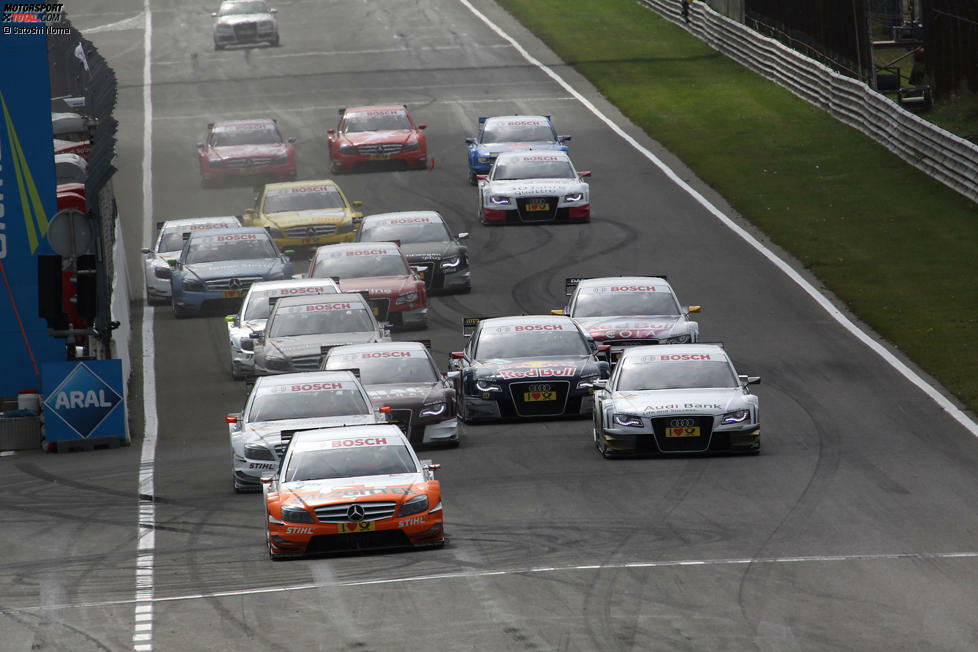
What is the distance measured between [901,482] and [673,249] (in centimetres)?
1674

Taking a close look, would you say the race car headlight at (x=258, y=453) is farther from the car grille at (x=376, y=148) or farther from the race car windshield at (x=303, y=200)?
the car grille at (x=376, y=148)

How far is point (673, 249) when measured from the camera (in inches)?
1356

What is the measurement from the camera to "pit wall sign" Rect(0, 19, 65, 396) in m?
23.5

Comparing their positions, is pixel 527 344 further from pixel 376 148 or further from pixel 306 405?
pixel 376 148

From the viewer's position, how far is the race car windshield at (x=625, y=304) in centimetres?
2570

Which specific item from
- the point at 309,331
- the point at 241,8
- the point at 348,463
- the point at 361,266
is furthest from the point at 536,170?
the point at 241,8

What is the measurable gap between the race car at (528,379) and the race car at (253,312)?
4.08 m

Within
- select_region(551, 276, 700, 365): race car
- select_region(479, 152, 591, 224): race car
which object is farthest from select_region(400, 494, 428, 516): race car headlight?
select_region(479, 152, 591, 224): race car

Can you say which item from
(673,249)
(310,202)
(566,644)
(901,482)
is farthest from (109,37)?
(566,644)

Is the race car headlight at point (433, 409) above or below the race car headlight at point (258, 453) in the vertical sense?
below

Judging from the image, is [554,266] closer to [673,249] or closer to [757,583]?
[673,249]

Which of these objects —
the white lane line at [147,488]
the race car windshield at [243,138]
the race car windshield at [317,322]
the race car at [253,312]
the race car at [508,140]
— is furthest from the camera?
the race car windshield at [243,138]

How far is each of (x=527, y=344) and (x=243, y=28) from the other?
41.5 meters

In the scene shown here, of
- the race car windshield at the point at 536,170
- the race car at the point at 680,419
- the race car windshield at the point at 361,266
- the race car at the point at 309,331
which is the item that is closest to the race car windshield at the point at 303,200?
the race car windshield at the point at 536,170
